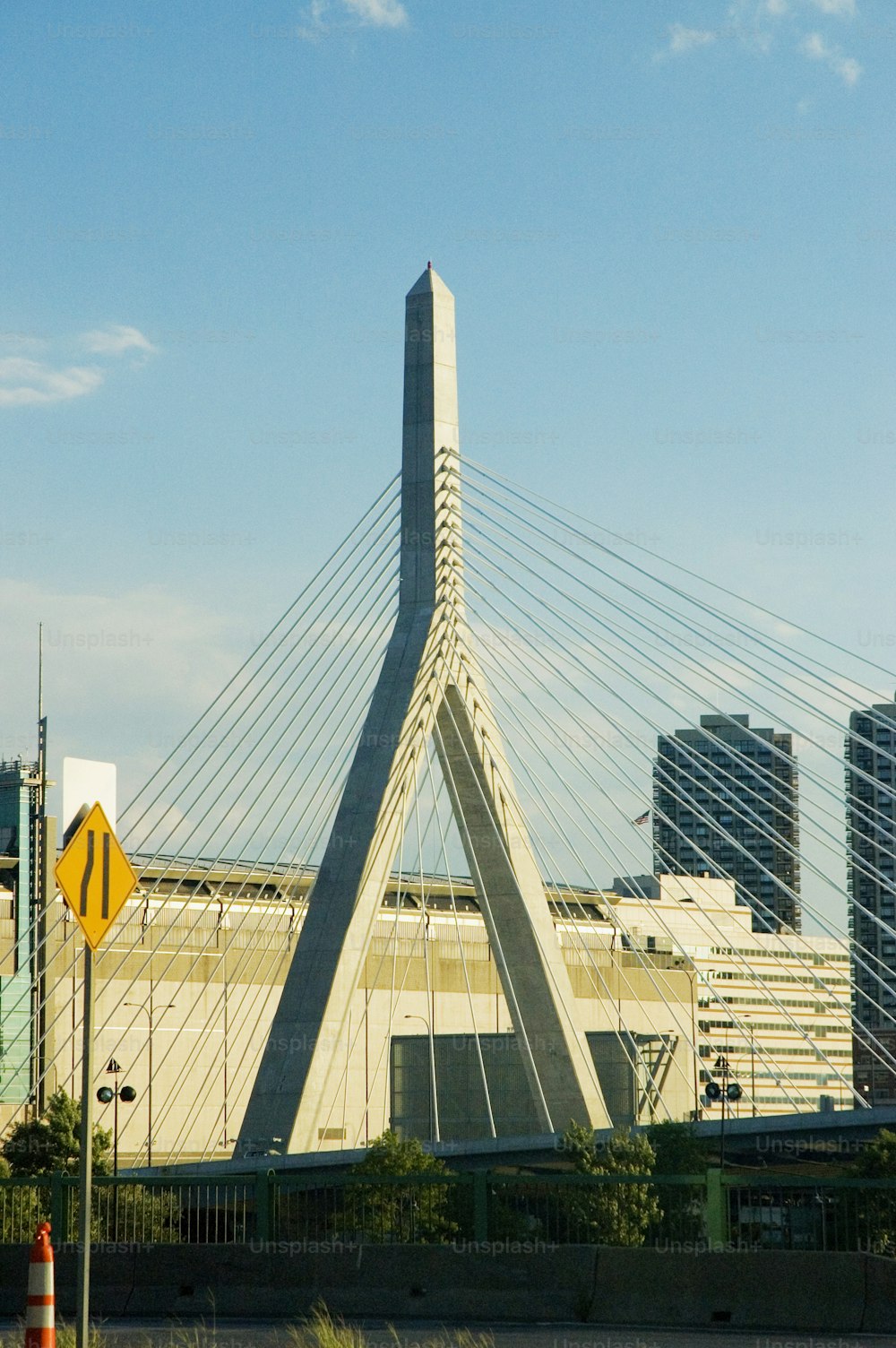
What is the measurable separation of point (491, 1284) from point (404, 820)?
80.9 ft

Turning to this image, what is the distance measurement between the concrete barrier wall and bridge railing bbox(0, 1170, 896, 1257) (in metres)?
0.22

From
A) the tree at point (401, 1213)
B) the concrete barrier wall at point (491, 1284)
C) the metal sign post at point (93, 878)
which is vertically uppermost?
the metal sign post at point (93, 878)

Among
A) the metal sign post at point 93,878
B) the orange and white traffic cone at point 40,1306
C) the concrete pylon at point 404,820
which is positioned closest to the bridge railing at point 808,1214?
the orange and white traffic cone at point 40,1306

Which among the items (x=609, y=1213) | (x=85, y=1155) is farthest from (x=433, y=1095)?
(x=85, y=1155)

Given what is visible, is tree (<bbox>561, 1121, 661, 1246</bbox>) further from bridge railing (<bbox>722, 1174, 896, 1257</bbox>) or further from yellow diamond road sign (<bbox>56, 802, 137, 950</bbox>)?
yellow diamond road sign (<bbox>56, 802, 137, 950</bbox>)

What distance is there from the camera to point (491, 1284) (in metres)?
18.9

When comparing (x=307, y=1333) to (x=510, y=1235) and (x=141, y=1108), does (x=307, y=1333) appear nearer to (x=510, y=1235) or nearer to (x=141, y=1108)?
(x=510, y=1235)

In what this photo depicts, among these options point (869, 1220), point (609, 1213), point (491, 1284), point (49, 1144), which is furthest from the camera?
point (49, 1144)

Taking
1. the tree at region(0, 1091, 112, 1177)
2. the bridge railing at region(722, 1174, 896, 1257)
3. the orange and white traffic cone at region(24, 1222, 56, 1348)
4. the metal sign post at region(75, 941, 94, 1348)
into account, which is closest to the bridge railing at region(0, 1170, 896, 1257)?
the bridge railing at region(722, 1174, 896, 1257)

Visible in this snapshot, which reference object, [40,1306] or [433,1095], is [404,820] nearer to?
[433,1095]

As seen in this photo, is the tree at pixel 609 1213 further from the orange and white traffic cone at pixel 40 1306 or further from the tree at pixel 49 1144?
the tree at pixel 49 1144

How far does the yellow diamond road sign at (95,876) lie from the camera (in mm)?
12883

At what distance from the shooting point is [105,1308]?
20516mm

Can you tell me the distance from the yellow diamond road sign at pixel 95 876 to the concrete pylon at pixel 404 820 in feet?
95.4
